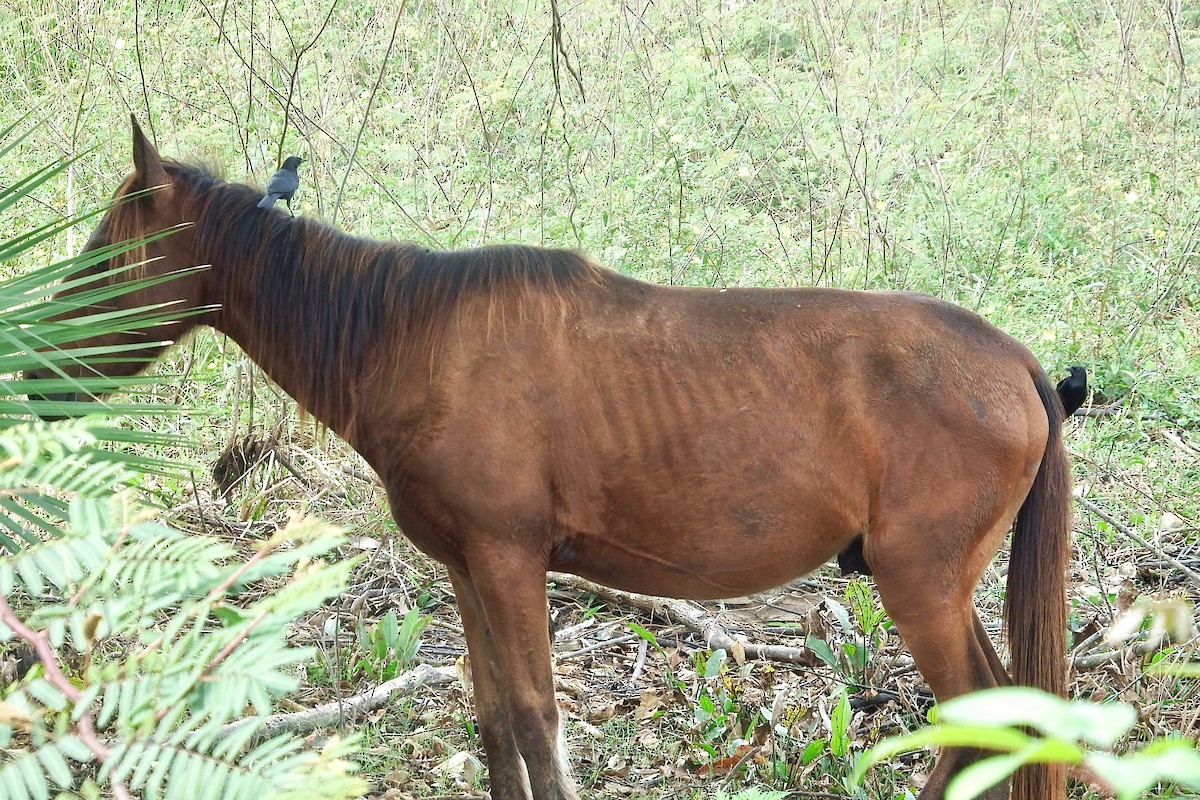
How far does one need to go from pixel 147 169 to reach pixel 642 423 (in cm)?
178

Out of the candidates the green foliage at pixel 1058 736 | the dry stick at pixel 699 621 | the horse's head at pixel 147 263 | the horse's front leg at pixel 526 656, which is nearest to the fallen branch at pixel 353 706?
the dry stick at pixel 699 621

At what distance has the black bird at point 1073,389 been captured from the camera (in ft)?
11.3

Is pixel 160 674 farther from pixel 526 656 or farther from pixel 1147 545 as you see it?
pixel 1147 545

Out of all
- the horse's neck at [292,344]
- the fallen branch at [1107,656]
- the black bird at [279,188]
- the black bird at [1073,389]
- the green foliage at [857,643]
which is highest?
the black bird at [279,188]

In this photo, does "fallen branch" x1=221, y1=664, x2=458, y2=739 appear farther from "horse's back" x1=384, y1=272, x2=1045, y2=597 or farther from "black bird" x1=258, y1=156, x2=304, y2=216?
"black bird" x1=258, y1=156, x2=304, y2=216

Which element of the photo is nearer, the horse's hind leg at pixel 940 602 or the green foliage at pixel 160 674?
the green foliage at pixel 160 674

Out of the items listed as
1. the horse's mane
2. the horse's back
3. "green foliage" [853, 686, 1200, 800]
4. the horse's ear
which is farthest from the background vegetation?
"green foliage" [853, 686, 1200, 800]

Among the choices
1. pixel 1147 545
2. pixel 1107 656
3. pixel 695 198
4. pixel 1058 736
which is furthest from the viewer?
pixel 695 198

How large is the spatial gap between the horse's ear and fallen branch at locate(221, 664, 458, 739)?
1.86m

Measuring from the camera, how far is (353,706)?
13.5 feet

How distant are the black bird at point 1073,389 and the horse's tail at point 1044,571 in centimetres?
7

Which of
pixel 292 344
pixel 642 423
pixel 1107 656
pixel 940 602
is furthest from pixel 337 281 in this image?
pixel 1107 656

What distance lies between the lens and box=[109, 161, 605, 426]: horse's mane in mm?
3467

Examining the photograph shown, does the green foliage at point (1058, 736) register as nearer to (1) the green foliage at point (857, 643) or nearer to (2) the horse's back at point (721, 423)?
(2) the horse's back at point (721, 423)
